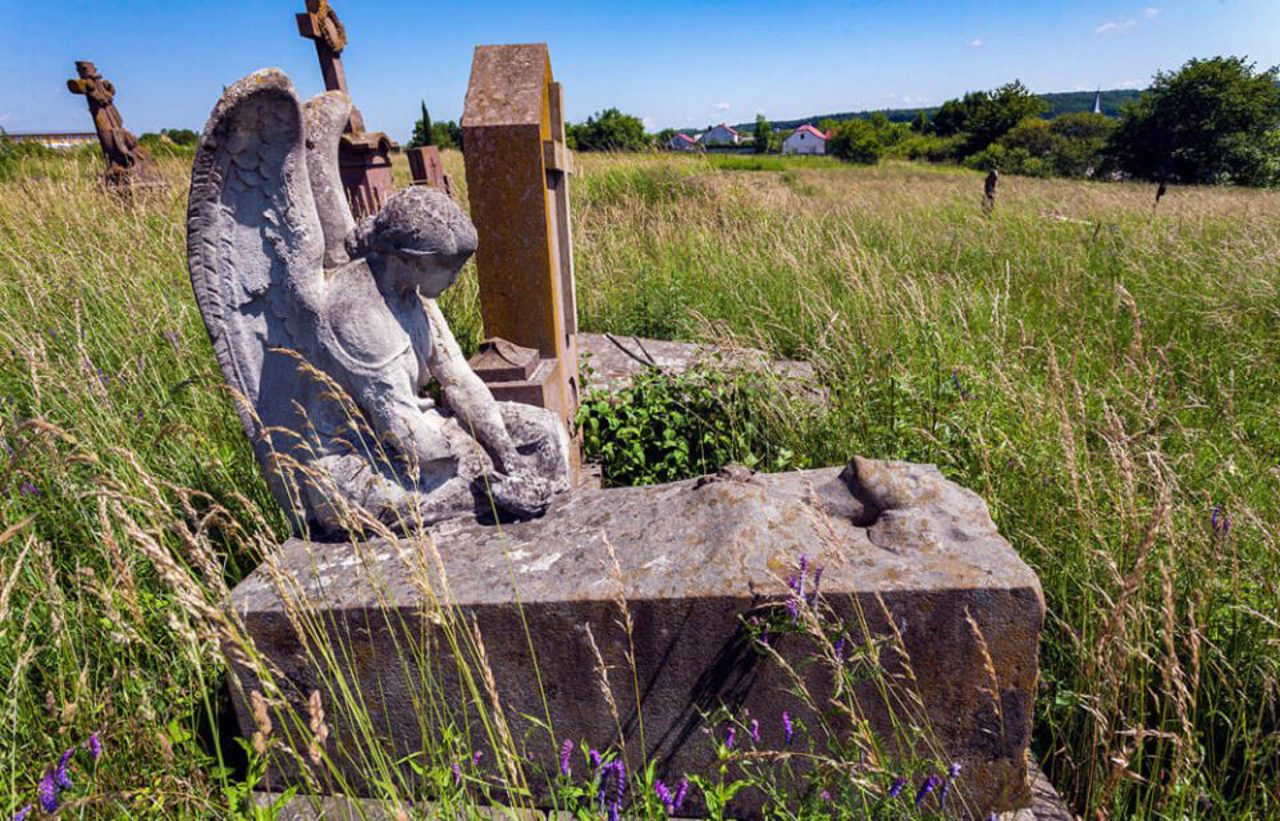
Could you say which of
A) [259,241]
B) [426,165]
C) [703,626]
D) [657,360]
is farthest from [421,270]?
[426,165]

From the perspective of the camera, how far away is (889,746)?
1823 millimetres

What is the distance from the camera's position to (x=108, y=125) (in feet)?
27.4

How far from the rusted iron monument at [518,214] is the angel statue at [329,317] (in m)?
0.67

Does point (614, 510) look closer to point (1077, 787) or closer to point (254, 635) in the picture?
point (254, 635)

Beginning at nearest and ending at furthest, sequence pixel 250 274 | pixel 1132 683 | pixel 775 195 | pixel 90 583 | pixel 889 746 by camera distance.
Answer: pixel 90 583 < pixel 1132 683 < pixel 889 746 < pixel 250 274 < pixel 775 195

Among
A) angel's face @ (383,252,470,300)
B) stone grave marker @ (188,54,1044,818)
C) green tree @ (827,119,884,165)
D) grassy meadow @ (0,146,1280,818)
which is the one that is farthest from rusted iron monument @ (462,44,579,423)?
green tree @ (827,119,884,165)

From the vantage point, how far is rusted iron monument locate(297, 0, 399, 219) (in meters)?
3.95

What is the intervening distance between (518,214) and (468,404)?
1.09 meters

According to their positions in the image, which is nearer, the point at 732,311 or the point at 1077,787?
the point at 1077,787

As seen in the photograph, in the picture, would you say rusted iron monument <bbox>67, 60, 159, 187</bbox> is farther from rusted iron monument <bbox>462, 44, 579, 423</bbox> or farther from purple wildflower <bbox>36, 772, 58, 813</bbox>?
purple wildflower <bbox>36, 772, 58, 813</bbox>

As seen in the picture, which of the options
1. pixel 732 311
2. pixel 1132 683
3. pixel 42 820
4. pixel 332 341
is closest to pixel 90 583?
pixel 42 820

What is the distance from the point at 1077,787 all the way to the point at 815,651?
0.91 metres

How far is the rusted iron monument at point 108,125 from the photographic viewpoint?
8.34m

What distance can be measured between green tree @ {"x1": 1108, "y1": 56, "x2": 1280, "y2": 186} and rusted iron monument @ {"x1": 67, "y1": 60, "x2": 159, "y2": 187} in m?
32.2
